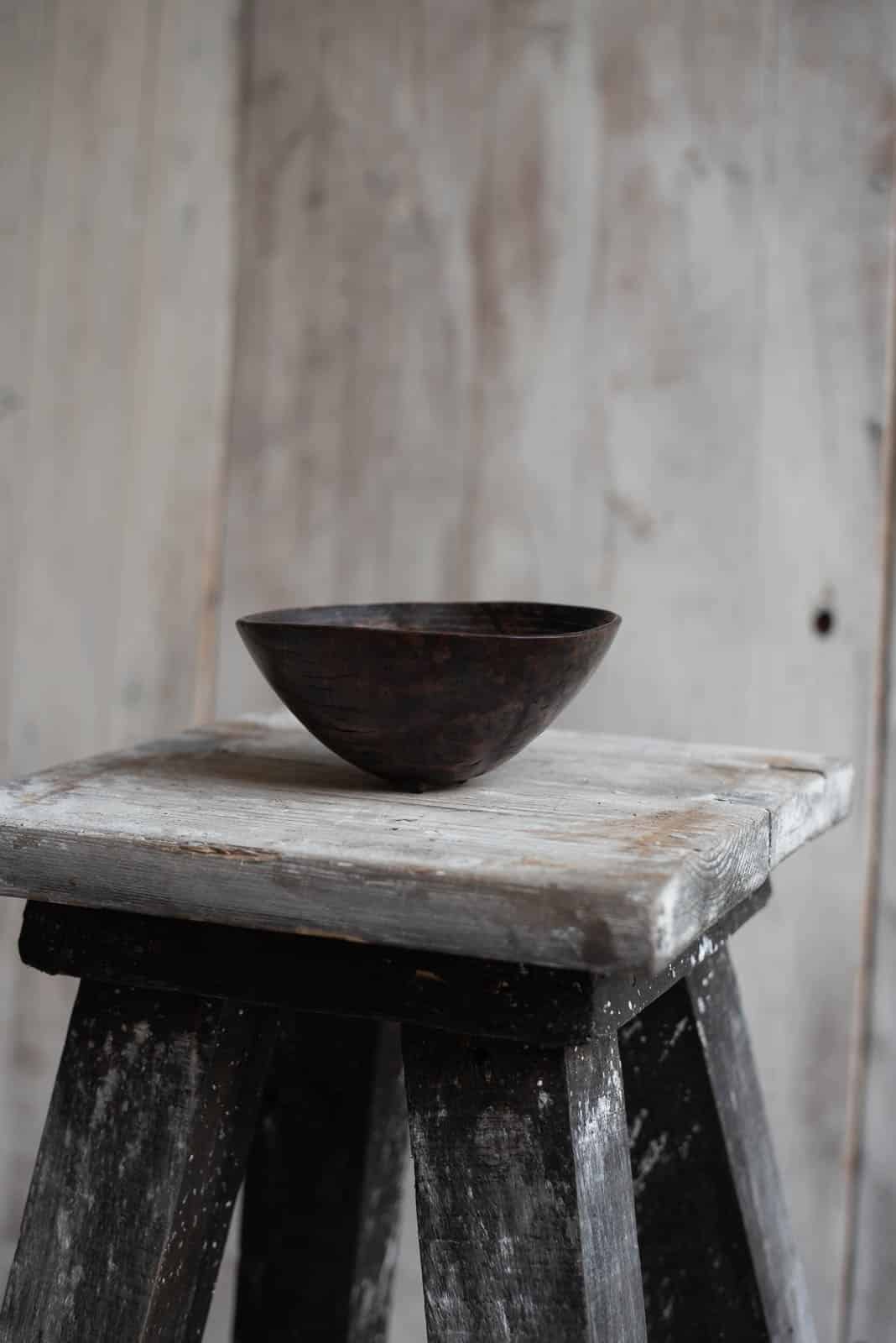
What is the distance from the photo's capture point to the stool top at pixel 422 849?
1.99ft

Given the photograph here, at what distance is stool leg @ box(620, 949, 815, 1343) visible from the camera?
2.90ft

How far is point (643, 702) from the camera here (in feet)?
4.70

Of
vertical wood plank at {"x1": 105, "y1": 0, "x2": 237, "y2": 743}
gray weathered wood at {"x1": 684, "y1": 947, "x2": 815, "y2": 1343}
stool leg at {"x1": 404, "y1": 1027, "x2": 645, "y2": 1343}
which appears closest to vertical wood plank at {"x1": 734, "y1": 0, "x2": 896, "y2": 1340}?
gray weathered wood at {"x1": 684, "y1": 947, "x2": 815, "y2": 1343}

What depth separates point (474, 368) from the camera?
1.45 m

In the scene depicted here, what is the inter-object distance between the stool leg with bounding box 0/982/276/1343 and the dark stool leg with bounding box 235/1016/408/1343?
25cm

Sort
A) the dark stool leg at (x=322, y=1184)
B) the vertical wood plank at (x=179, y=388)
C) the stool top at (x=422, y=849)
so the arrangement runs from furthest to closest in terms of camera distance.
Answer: the vertical wood plank at (x=179, y=388), the dark stool leg at (x=322, y=1184), the stool top at (x=422, y=849)

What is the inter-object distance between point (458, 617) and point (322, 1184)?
16.7 inches

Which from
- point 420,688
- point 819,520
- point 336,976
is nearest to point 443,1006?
point 336,976

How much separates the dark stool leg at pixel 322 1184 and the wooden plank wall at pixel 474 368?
20.6 inches

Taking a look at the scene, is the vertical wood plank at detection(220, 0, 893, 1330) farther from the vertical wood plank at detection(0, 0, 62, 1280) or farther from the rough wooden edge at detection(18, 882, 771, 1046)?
the rough wooden edge at detection(18, 882, 771, 1046)

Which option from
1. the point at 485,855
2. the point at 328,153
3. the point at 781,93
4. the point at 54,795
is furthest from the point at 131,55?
the point at 485,855

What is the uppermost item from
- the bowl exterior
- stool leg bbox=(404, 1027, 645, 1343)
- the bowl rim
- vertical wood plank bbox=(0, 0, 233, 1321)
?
vertical wood plank bbox=(0, 0, 233, 1321)

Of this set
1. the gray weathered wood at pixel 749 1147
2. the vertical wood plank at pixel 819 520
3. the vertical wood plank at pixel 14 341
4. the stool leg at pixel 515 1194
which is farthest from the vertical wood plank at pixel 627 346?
the stool leg at pixel 515 1194

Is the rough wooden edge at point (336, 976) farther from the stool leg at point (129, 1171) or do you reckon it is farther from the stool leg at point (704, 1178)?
the stool leg at point (704, 1178)
